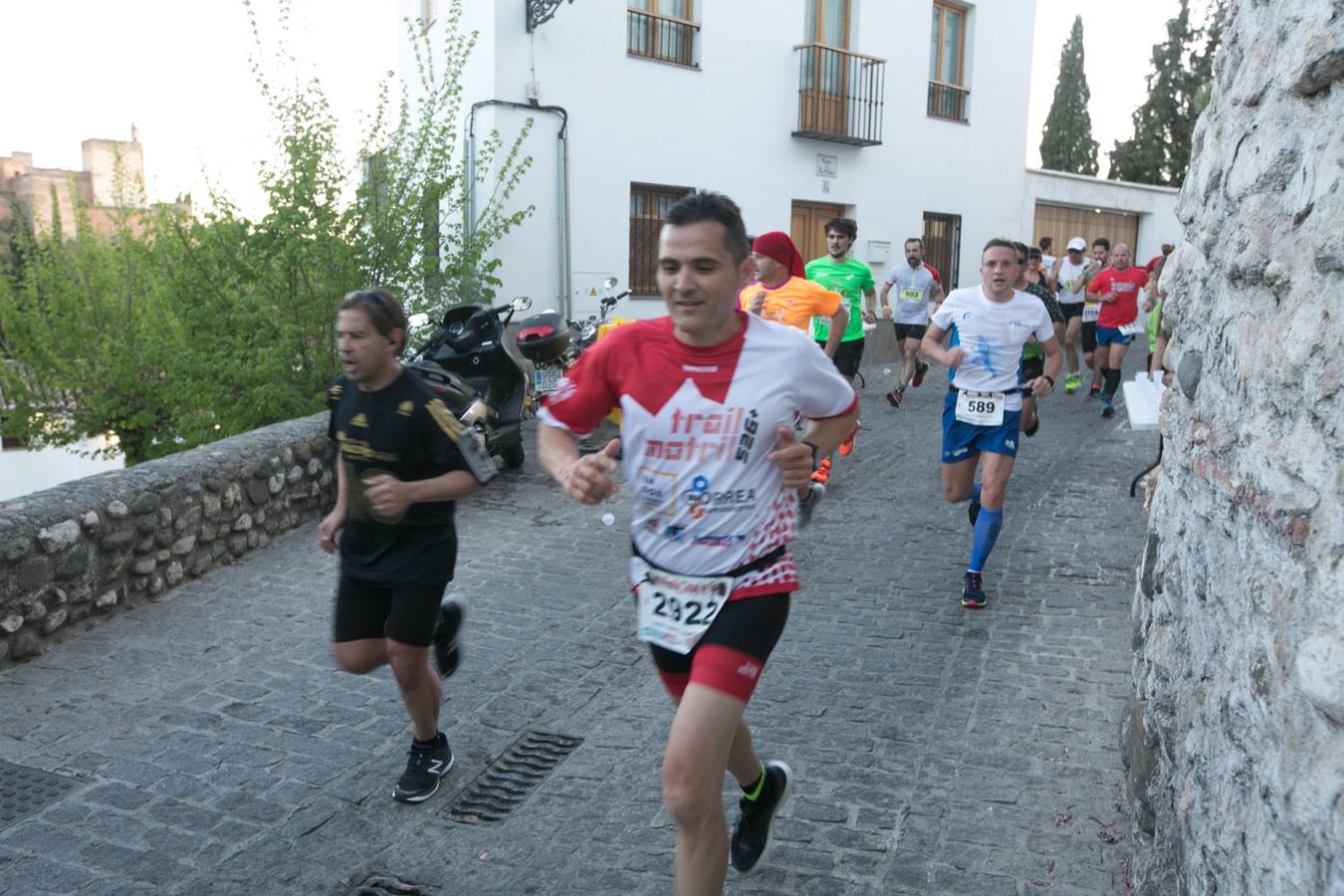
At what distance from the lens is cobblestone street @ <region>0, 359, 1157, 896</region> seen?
A: 3.54 m

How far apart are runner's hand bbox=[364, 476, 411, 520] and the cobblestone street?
108 cm

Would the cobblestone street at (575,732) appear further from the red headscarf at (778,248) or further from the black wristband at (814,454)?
the red headscarf at (778,248)

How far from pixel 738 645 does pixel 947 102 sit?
1862cm

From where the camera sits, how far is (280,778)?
4105 mm

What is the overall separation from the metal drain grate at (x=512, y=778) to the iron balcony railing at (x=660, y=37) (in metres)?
12.1

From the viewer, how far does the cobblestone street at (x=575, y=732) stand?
11.6 feet

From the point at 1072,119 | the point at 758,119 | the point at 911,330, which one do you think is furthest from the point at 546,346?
the point at 1072,119

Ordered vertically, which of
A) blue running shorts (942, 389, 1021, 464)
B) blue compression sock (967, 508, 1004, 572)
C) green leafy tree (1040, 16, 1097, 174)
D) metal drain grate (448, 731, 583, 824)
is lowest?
metal drain grate (448, 731, 583, 824)

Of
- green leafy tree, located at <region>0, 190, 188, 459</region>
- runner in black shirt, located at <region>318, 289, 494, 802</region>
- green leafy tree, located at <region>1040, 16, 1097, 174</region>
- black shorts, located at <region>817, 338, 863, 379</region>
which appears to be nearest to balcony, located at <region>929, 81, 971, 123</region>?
black shorts, located at <region>817, 338, 863, 379</region>

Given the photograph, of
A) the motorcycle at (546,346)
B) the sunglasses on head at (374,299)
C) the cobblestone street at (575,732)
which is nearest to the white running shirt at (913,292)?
the motorcycle at (546,346)

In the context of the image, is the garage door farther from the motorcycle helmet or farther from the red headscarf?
the red headscarf

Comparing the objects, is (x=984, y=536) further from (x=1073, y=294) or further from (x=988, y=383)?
(x=1073, y=294)

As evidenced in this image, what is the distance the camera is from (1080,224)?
2364 cm

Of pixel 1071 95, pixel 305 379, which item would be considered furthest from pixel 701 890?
pixel 1071 95
